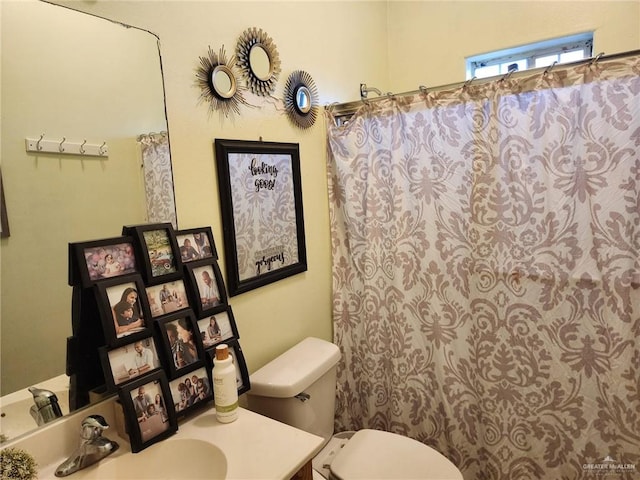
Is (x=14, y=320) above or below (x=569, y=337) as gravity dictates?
above

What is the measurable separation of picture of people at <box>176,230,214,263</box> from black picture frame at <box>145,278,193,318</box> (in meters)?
0.09

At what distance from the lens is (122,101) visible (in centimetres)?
110

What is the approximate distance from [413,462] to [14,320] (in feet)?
4.28

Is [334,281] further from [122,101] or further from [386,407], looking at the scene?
[122,101]

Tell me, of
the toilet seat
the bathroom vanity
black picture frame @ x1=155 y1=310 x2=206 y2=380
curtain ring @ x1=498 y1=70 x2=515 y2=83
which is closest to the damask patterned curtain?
black picture frame @ x1=155 y1=310 x2=206 y2=380

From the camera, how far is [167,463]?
997mm

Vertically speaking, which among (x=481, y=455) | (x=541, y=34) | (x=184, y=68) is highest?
(x=541, y=34)

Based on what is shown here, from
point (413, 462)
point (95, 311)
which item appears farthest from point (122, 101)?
point (413, 462)

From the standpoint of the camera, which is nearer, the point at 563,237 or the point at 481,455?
the point at 563,237

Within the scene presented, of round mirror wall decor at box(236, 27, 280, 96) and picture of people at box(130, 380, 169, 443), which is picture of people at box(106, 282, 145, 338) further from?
round mirror wall decor at box(236, 27, 280, 96)

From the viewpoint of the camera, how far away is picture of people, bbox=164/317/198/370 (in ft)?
3.46

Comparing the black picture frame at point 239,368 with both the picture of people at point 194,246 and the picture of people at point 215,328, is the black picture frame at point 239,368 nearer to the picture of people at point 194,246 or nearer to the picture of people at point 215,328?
the picture of people at point 215,328

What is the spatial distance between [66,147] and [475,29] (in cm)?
215

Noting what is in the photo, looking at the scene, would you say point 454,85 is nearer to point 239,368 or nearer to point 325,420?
point 239,368
